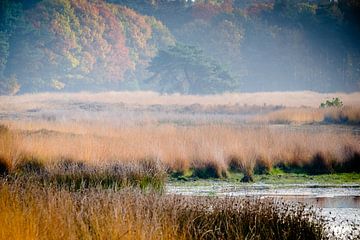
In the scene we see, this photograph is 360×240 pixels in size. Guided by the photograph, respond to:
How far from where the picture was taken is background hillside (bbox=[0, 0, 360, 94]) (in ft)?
187

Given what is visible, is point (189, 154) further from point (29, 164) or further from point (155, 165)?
point (29, 164)

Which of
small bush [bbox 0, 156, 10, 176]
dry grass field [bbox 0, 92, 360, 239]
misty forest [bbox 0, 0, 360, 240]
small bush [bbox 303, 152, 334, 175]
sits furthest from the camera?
small bush [bbox 303, 152, 334, 175]

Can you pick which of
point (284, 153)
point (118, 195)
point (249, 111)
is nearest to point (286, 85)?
point (249, 111)

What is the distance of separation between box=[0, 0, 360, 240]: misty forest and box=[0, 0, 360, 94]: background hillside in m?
0.14

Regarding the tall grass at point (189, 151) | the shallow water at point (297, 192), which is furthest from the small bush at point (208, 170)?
the shallow water at point (297, 192)

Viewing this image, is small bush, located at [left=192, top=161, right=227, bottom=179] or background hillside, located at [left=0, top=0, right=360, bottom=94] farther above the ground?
background hillside, located at [left=0, top=0, right=360, bottom=94]

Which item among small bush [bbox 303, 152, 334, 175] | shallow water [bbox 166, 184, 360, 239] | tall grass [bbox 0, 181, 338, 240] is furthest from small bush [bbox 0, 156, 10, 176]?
small bush [bbox 303, 152, 334, 175]

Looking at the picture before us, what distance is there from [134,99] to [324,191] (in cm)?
3180

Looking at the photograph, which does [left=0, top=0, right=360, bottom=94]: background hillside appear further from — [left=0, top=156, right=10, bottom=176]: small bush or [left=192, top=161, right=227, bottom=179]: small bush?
[left=0, top=156, right=10, bottom=176]: small bush

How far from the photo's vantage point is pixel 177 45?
5272 centimetres

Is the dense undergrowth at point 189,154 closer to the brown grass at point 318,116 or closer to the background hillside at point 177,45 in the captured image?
the brown grass at point 318,116

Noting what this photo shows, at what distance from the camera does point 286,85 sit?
226 feet

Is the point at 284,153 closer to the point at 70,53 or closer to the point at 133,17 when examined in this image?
the point at 70,53

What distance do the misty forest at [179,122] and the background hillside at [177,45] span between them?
141 millimetres
